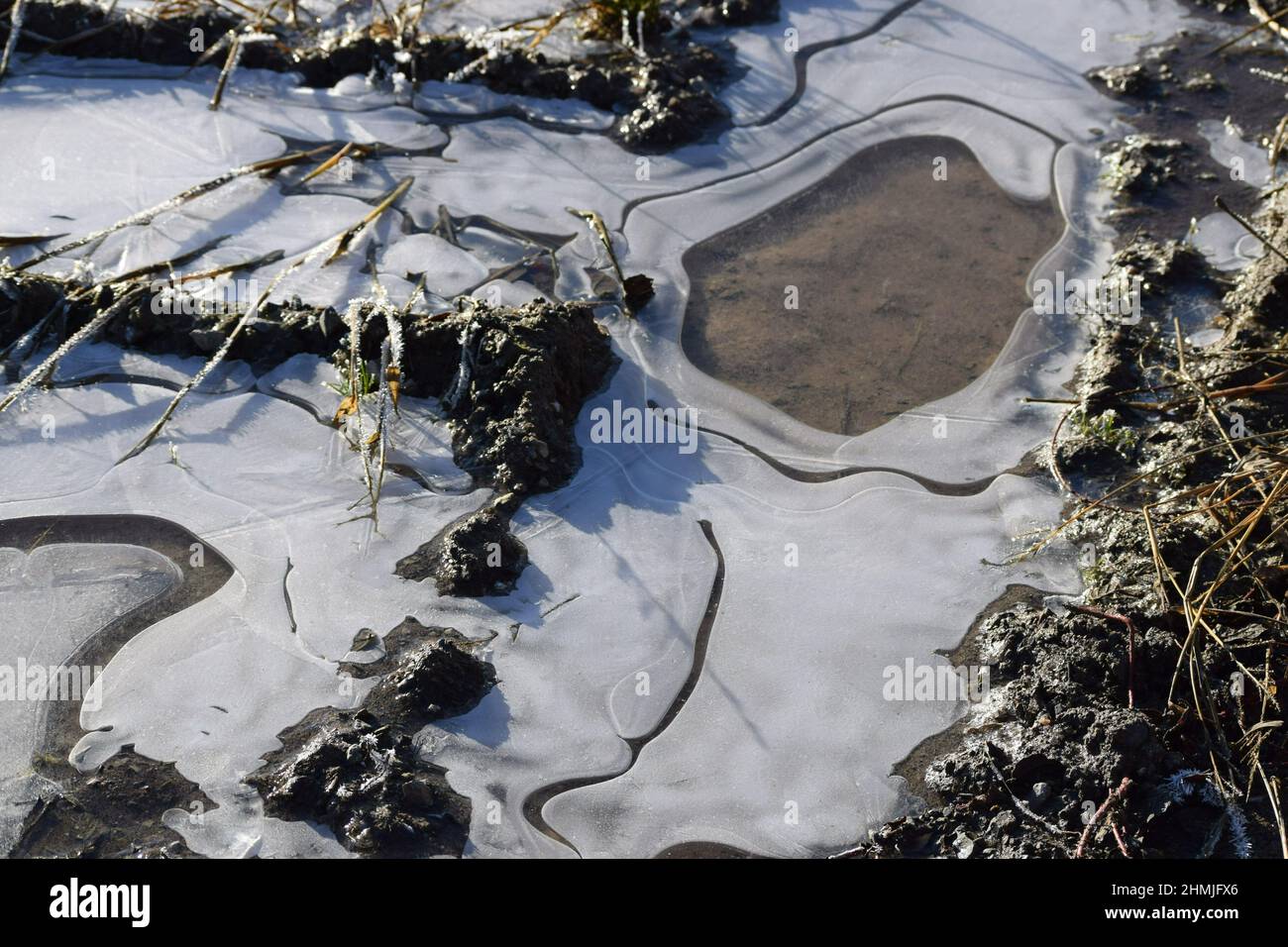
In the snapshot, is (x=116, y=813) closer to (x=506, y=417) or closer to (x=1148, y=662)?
(x=506, y=417)

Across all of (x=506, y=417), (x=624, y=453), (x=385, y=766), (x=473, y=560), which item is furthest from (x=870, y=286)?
(x=385, y=766)

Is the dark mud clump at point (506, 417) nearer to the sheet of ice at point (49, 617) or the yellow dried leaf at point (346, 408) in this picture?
the yellow dried leaf at point (346, 408)

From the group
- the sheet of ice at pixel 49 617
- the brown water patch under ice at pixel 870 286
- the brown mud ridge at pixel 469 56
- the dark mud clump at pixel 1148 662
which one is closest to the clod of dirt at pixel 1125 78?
the brown water patch under ice at pixel 870 286

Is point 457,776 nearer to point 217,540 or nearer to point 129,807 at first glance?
point 129,807

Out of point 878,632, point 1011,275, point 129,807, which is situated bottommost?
point 129,807

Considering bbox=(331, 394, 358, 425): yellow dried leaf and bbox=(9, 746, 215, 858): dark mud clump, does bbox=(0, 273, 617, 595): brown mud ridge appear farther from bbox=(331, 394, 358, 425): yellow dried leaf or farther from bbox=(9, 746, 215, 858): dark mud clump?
bbox=(9, 746, 215, 858): dark mud clump

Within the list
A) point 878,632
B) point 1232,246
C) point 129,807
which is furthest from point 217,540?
point 1232,246

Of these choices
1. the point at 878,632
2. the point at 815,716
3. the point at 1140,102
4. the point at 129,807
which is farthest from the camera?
the point at 1140,102
